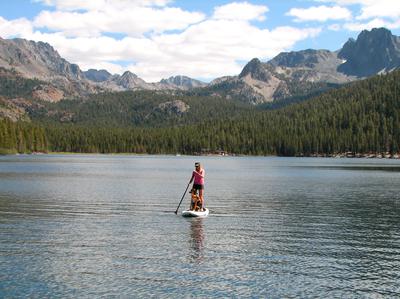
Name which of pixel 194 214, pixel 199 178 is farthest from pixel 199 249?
pixel 199 178

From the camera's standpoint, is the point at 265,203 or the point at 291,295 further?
the point at 265,203

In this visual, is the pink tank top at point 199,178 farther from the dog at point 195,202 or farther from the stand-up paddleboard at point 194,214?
the stand-up paddleboard at point 194,214

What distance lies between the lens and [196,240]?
36688 millimetres

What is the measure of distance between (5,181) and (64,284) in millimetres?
72938

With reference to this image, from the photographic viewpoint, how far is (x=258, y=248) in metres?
34.2

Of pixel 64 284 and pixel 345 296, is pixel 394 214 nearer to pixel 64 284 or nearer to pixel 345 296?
pixel 345 296

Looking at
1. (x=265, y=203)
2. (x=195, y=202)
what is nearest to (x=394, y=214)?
(x=265, y=203)

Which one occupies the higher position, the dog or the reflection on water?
the dog

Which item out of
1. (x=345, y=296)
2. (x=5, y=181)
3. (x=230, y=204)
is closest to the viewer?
(x=345, y=296)

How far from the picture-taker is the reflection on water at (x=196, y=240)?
3134 cm

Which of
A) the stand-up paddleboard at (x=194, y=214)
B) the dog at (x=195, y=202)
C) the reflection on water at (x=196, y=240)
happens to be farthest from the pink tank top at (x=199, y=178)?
the reflection on water at (x=196, y=240)

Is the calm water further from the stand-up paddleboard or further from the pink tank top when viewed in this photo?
the pink tank top

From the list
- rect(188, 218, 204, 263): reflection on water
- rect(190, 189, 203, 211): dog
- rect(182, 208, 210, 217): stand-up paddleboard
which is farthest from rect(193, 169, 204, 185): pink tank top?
rect(188, 218, 204, 263): reflection on water

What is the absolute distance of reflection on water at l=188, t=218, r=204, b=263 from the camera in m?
31.3
